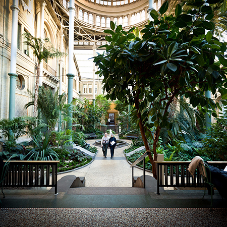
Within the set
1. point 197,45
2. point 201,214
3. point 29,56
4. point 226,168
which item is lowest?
point 201,214

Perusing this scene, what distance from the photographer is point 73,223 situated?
2076 mm

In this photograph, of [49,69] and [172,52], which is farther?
[49,69]

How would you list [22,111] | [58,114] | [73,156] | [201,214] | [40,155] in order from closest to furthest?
[201,214] < [40,155] < [73,156] < [58,114] < [22,111]

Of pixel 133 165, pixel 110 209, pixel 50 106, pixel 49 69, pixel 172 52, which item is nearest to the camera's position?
pixel 172 52

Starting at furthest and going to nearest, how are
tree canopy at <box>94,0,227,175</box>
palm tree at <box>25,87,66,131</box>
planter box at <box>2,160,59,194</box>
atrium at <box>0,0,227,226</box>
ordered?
palm tree at <box>25,87,66,131</box> < planter box at <box>2,160,59,194</box> < atrium at <box>0,0,227,226</box> < tree canopy at <box>94,0,227,175</box>

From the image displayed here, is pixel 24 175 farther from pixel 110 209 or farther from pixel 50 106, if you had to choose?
pixel 50 106

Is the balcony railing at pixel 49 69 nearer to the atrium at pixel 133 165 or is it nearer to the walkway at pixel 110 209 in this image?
the atrium at pixel 133 165

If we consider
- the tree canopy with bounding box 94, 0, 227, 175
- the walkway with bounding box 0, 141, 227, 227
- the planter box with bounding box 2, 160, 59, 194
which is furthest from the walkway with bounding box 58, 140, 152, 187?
the tree canopy with bounding box 94, 0, 227, 175

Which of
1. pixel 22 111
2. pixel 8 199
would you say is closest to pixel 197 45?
pixel 8 199

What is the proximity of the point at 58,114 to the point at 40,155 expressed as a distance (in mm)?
2768

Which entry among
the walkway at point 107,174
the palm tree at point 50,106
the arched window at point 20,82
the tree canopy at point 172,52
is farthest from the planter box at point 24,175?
the arched window at point 20,82

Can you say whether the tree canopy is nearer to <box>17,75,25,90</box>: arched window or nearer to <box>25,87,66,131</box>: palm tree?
<box>25,87,66,131</box>: palm tree

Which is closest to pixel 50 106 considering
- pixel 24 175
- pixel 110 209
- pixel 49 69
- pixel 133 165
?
pixel 24 175

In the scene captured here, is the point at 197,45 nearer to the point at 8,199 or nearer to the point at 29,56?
the point at 8,199
